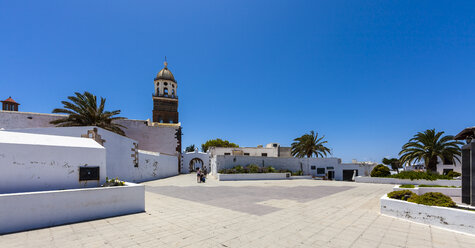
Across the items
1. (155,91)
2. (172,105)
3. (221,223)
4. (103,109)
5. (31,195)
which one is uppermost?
(155,91)

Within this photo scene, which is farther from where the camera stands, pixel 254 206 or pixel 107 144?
pixel 107 144

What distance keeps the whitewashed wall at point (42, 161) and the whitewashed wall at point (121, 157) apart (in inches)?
144

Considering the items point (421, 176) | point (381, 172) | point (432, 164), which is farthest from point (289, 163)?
point (432, 164)

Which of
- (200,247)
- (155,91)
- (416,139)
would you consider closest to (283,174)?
(416,139)

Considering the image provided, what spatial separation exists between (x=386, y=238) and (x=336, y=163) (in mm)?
27572

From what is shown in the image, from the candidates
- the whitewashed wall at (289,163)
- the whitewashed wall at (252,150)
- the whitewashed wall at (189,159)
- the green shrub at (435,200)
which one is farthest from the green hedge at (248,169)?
the green shrub at (435,200)

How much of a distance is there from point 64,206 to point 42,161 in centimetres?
169

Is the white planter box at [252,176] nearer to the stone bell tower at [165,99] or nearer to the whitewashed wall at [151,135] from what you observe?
the whitewashed wall at [151,135]

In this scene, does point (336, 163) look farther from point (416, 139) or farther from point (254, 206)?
point (254, 206)

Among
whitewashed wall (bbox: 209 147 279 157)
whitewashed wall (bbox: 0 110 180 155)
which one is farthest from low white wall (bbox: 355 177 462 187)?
whitewashed wall (bbox: 0 110 180 155)

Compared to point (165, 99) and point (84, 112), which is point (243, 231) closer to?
point (84, 112)

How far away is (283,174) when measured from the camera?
951 inches

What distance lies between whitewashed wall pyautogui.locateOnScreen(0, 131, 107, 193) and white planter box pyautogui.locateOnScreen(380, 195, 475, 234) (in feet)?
36.7

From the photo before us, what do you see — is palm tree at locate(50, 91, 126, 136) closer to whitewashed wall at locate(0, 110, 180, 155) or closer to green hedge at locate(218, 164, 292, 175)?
whitewashed wall at locate(0, 110, 180, 155)
